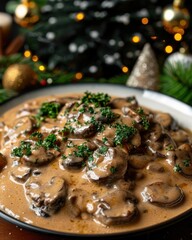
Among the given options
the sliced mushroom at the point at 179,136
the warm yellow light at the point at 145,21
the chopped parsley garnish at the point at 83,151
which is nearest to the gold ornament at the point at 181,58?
the warm yellow light at the point at 145,21

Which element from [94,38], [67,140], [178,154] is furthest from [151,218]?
[94,38]

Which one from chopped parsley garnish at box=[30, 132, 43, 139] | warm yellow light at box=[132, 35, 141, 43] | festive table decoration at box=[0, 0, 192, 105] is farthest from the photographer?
warm yellow light at box=[132, 35, 141, 43]

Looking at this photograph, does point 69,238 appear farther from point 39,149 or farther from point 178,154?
point 178,154

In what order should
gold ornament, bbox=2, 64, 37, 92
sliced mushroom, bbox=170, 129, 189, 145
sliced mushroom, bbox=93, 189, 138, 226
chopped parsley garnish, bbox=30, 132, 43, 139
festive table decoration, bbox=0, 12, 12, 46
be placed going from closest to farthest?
1. sliced mushroom, bbox=93, 189, 138, 226
2. chopped parsley garnish, bbox=30, 132, 43, 139
3. sliced mushroom, bbox=170, 129, 189, 145
4. gold ornament, bbox=2, 64, 37, 92
5. festive table decoration, bbox=0, 12, 12, 46

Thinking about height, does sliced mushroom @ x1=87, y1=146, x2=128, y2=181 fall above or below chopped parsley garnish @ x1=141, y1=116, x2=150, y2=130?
below

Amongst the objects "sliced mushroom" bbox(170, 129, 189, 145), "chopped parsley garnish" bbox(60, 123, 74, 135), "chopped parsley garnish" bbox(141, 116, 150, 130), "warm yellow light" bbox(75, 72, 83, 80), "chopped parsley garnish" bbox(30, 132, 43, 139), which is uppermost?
"chopped parsley garnish" bbox(141, 116, 150, 130)

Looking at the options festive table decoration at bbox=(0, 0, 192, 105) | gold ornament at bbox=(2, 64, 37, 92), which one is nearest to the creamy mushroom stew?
gold ornament at bbox=(2, 64, 37, 92)

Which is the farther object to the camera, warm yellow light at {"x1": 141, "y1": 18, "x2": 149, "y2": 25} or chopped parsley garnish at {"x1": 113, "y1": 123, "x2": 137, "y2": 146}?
warm yellow light at {"x1": 141, "y1": 18, "x2": 149, "y2": 25}

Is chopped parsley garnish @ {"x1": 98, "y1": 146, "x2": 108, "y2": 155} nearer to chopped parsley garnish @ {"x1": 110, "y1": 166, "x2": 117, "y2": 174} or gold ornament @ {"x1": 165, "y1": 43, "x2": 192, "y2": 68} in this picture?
chopped parsley garnish @ {"x1": 110, "y1": 166, "x2": 117, "y2": 174}
